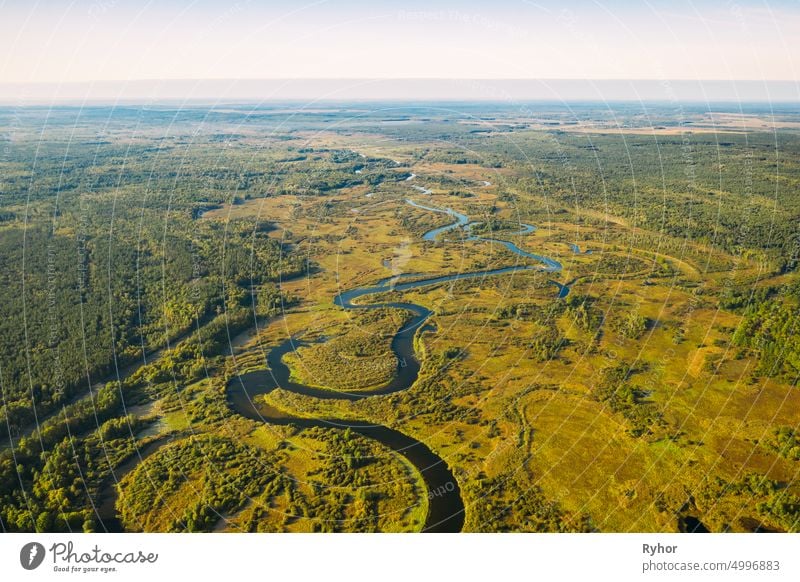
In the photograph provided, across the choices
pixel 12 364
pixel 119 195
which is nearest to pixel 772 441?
pixel 12 364

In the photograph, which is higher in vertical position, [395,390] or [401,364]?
[401,364]

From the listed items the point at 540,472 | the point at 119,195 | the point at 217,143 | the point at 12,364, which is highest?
the point at 217,143

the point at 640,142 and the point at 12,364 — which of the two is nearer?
the point at 12,364

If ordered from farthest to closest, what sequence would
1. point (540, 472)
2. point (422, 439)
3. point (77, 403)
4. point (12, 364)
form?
point (12, 364) → point (77, 403) → point (422, 439) → point (540, 472)

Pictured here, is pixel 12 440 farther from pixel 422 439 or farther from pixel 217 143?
pixel 217 143

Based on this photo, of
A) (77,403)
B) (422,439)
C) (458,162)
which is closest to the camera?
(422,439)

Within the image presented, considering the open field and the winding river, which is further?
the winding river

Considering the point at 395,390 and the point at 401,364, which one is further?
the point at 401,364

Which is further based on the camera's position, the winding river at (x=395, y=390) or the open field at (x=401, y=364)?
the winding river at (x=395, y=390)
